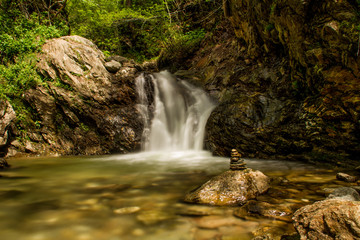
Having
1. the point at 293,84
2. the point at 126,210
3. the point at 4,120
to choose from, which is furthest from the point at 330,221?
the point at 4,120

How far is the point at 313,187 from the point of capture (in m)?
3.39

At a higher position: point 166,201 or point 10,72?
point 10,72

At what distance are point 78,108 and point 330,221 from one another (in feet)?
27.7

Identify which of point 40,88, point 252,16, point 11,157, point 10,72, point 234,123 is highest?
point 252,16

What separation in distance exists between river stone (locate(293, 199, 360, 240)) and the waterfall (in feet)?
19.5

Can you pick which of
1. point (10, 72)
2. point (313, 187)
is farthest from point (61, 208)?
point (10, 72)

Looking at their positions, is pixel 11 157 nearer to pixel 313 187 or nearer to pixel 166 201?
pixel 166 201

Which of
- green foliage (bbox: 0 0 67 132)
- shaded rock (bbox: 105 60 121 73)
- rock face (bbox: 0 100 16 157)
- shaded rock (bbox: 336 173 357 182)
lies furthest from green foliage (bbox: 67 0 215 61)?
shaded rock (bbox: 336 173 357 182)

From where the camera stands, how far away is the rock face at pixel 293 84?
4.59 metres

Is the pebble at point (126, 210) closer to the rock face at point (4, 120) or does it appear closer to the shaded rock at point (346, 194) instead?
the shaded rock at point (346, 194)

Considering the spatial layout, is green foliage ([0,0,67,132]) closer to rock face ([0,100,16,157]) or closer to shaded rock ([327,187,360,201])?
rock face ([0,100,16,157])

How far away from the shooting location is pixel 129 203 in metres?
2.97

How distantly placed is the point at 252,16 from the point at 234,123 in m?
3.69

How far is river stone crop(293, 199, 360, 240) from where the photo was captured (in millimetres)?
1560
